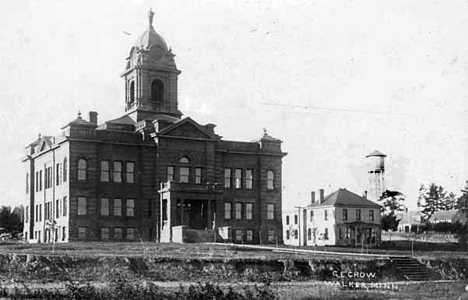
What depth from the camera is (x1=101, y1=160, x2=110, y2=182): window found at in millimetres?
66312

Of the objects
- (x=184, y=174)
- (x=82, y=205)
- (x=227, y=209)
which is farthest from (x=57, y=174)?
(x=227, y=209)

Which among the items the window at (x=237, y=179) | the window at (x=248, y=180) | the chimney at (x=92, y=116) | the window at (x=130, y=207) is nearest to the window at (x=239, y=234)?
the window at (x=237, y=179)

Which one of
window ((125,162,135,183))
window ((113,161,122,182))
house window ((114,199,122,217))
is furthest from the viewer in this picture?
window ((125,162,135,183))

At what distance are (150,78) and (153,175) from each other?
10.9 meters

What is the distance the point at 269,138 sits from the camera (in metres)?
73.8

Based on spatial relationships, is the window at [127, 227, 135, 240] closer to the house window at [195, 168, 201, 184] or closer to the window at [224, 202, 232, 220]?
the house window at [195, 168, 201, 184]

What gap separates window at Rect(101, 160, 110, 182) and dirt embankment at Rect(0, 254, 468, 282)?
1228 inches

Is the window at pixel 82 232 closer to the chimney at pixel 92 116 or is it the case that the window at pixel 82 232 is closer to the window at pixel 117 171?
the window at pixel 117 171

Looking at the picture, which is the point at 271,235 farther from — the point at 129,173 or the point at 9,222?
the point at 9,222

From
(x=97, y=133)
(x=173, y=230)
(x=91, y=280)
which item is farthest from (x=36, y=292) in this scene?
(x=97, y=133)

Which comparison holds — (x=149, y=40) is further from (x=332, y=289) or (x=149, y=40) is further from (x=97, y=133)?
(x=332, y=289)

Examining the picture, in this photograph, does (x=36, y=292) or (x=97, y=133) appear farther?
(x=97, y=133)

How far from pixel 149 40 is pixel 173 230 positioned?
20.5m

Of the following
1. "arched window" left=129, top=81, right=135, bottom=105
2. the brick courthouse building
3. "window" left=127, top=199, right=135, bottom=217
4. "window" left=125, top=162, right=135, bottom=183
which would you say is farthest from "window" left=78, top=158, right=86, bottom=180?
"arched window" left=129, top=81, right=135, bottom=105
